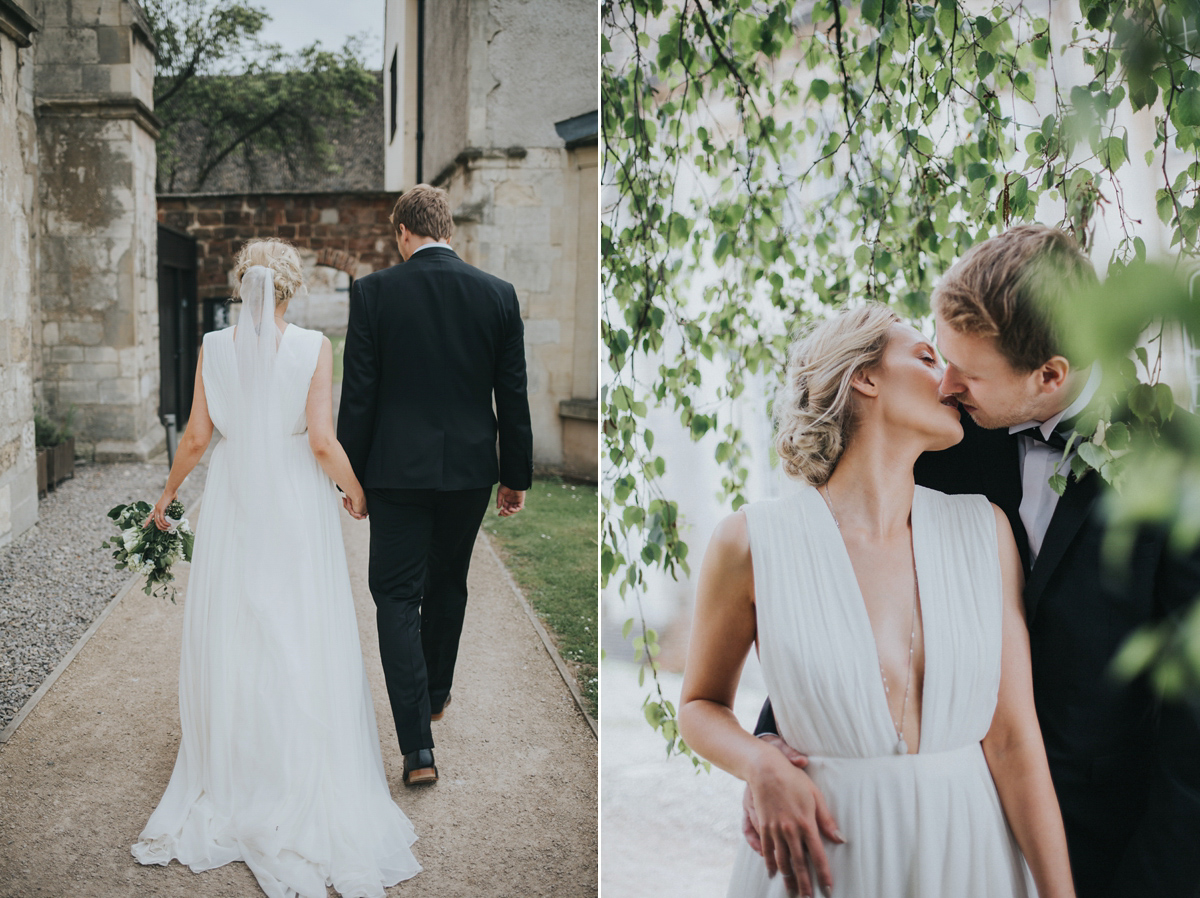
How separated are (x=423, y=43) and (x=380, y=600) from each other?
1570 mm

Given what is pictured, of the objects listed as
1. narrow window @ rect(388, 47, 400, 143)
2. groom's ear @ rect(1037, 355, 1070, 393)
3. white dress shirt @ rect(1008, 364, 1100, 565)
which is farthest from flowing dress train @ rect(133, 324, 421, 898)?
groom's ear @ rect(1037, 355, 1070, 393)

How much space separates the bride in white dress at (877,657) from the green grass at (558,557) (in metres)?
1.11

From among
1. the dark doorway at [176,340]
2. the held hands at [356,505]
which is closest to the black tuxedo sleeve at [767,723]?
the held hands at [356,505]

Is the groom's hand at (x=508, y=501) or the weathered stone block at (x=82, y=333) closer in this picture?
the weathered stone block at (x=82, y=333)

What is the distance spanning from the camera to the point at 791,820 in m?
1.26

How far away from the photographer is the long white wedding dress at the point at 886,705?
125 cm

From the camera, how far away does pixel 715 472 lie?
2371mm

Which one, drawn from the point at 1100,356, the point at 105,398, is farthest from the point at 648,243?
the point at 1100,356

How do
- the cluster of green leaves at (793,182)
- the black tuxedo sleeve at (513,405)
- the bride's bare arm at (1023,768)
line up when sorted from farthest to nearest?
the black tuxedo sleeve at (513,405)
the cluster of green leaves at (793,182)
the bride's bare arm at (1023,768)

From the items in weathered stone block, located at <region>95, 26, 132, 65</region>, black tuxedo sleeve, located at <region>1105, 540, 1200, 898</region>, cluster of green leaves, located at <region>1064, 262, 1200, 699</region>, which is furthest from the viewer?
weathered stone block, located at <region>95, 26, 132, 65</region>

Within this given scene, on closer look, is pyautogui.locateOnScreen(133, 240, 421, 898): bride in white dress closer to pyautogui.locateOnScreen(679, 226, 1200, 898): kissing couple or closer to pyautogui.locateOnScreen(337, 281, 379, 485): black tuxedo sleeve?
pyautogui.locateOnScreen(337, 281, 379, 485): black tuxedo sleeve

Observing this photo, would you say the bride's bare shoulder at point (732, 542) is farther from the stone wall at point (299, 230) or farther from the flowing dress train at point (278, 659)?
the stone wall at point (299, 230)

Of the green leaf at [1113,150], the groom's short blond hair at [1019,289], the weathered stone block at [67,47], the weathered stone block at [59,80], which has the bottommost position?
the groom's short blond hair at [1019,289]

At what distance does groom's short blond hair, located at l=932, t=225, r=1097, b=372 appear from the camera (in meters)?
1.21
